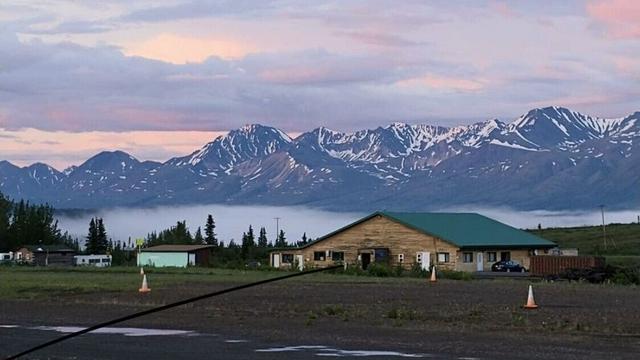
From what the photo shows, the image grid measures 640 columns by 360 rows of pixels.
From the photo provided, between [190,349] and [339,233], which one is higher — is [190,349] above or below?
below

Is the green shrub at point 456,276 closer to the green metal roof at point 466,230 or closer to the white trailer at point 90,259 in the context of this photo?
the green metal roof at point 466,230

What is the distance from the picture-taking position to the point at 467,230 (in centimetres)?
9688

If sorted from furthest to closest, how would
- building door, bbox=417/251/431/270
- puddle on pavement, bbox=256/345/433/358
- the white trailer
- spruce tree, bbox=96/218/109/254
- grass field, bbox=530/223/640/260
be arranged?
spruce tree, bbox=96/218/109/254 < the white trailer < grass field, bbox=530/223/640/260 < building door, bbox=417/251/431/270 < puddle on pavement, bbox=256/345/433/358

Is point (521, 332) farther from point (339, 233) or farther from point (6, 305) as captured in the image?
point (339, 233)

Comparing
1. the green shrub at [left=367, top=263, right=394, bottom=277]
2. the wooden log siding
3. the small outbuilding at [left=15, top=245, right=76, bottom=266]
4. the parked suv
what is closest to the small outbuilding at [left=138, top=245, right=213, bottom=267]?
the small outbuilding at [left=15, top=245, right=76, bottom=266]

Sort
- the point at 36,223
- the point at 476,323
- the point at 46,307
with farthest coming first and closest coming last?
the point at 36,223 < the point at 46,307 < the point at 476,323

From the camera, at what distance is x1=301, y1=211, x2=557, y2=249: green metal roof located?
9219cm

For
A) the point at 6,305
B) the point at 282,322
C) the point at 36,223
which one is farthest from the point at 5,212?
the point at 282,322

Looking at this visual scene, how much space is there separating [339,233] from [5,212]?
79.7 metres

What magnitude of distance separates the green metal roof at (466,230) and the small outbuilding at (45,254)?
51243 millimetres

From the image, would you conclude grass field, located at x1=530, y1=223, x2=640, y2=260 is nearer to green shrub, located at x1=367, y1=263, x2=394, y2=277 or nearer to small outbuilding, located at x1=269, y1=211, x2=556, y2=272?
small outbuilding, located at x1=269, y1=211, x2=556, y2=272

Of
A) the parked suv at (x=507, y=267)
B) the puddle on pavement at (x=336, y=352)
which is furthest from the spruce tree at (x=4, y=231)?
the puddle on pavement at (x=336, y=352)

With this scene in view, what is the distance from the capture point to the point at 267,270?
84125 mm

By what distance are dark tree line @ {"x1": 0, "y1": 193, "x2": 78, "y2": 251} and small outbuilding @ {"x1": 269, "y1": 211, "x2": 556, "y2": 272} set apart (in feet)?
214
